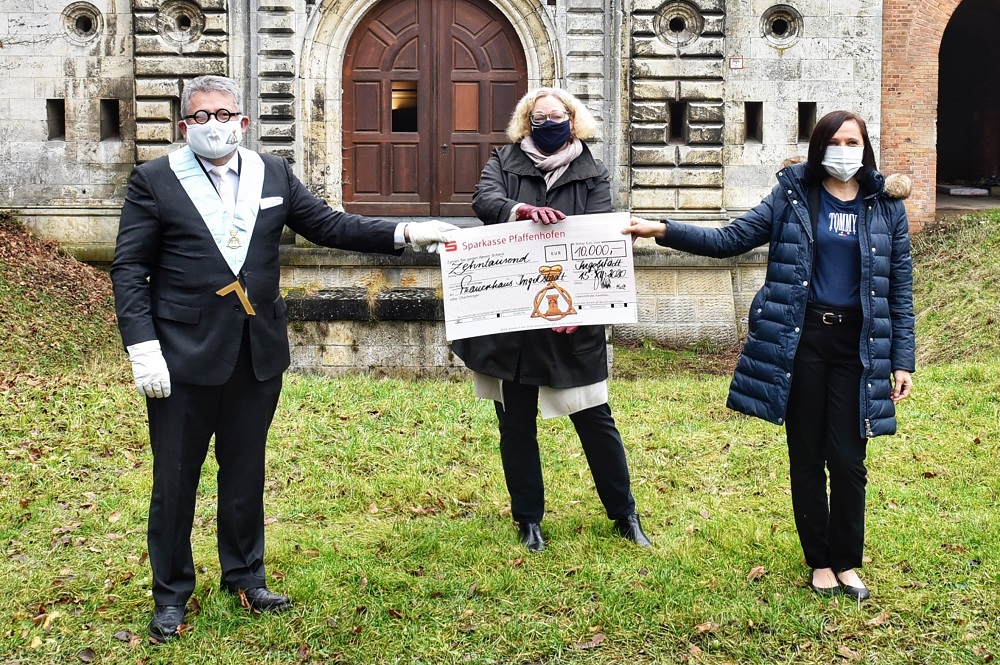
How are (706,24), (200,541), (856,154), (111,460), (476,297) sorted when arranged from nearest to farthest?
(856,154), (476,297), (200,541), (111,460), (706,24)

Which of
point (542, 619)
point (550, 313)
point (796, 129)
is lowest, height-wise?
point (542, 619)

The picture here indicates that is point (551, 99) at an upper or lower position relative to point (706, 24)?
lower

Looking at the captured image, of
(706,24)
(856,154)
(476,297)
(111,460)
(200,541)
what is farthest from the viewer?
(706,24)

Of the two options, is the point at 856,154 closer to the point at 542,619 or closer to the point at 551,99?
the point at 551,99

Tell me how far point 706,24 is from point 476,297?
32.1 feet

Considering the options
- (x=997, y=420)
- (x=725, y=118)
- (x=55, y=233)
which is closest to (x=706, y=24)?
(x=725, y=118)

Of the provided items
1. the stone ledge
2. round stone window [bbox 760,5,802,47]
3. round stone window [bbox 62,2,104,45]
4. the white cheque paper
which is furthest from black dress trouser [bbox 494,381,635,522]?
round stone window [bbox 62,2,104,45]

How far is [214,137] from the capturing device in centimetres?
481

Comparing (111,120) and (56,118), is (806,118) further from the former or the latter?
(56,118)

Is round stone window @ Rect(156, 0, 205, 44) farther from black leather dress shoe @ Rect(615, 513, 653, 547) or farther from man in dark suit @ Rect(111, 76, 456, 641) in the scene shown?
black leather dress shoe @ Rect(615, 513, 653, 547)

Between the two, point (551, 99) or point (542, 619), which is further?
point (551, 99)

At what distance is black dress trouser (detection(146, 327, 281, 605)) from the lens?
4.88 meters

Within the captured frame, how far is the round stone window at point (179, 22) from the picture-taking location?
13984mm

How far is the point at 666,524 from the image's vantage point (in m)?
6.46
